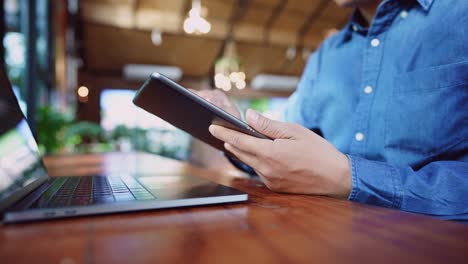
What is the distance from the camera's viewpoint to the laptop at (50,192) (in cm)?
39

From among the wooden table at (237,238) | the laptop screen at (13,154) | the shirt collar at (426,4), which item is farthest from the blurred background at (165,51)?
the wooden table at (237,238)

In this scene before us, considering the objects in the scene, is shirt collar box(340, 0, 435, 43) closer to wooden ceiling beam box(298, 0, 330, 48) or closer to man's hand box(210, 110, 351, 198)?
man's hand box(210, 110, 351, 198)

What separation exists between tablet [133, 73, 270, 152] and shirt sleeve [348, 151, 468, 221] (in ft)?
0.76

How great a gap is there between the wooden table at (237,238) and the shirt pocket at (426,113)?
424mm

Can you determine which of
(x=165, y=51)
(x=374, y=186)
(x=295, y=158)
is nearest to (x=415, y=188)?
(x=374, y=186)

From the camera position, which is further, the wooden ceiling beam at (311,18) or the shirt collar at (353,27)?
the wooden ceiling beam at (311,18)

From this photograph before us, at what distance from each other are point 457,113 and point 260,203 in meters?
0.61

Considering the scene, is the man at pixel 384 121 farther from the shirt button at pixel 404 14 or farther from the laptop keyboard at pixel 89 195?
the laptop keyboard at pixel 89 195

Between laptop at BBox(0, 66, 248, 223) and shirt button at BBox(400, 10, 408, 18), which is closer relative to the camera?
laptop at BBox(0, 66, 248, 223)

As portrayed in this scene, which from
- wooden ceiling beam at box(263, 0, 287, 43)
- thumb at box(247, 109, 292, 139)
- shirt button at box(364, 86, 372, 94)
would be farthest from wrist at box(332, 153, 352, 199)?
wooden ceiling beam at box(263, 0, 287, 43)

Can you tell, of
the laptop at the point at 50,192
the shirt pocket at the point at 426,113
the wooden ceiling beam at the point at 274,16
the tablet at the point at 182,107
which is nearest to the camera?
the laptop at the point at 50,192

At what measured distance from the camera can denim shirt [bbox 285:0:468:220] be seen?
0.61m

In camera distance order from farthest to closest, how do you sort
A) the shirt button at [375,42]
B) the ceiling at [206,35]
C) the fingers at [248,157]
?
the ceiling at [206,35]
the shirt button at [375,42]
the fingers at [248,157]

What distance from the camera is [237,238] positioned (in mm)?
335
